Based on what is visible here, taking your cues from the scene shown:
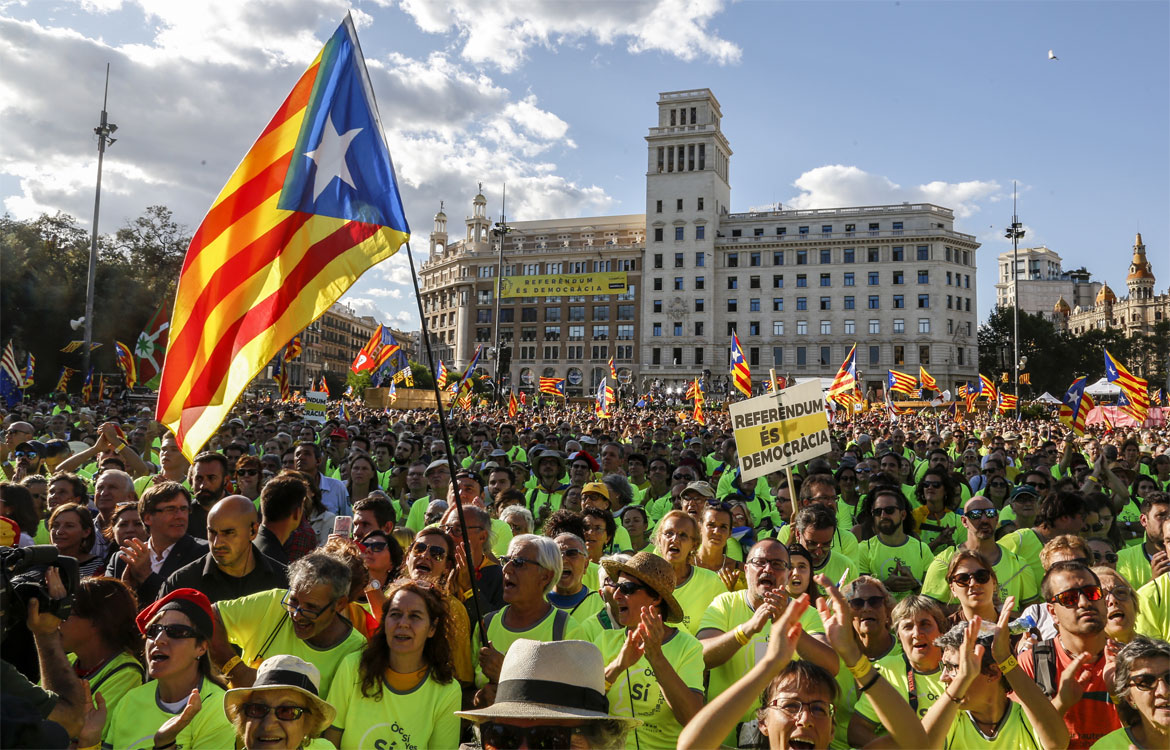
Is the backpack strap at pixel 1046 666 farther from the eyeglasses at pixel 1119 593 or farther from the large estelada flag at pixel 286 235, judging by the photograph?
the large estelada flag at pixel 286 235

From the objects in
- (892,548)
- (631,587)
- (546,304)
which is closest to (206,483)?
(631,587)

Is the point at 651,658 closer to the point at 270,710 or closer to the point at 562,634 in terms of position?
the point at 562,634

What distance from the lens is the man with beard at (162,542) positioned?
462cm

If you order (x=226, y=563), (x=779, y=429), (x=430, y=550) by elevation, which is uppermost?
(x=779, y=429)

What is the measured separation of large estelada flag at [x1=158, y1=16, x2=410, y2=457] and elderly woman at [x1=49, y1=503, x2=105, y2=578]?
120cm

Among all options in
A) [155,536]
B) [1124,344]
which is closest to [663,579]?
[155,536]

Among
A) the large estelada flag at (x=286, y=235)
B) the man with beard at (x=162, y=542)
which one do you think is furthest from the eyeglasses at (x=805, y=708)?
the man with beard at (x=162, y=542)

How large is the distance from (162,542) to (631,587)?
292cm

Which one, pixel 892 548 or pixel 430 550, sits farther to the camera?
pixel 892 548

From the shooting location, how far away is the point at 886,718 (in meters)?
3.03

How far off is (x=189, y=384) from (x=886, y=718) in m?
3.75

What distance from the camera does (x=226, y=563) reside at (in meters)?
4.37

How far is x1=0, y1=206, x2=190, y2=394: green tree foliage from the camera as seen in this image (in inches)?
1391

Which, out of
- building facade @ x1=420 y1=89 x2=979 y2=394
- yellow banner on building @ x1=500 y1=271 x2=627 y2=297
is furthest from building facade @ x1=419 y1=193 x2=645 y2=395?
yellow banner on building @ x1=500 y1=271 x2=627 y2=297
